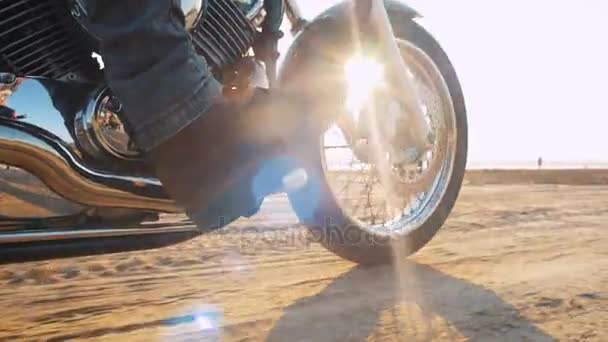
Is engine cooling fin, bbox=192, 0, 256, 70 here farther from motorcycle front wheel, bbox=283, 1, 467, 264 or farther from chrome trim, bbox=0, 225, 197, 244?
chrome trim, bbox=0, 225, 197, 244

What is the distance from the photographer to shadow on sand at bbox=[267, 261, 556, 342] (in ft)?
3.19

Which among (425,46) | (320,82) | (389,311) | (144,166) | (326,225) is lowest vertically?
(389,311)

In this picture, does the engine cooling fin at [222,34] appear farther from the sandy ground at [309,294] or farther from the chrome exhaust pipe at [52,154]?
the sandy ground at [309,294]

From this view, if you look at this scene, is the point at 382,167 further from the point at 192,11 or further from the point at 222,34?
the point at 192,11

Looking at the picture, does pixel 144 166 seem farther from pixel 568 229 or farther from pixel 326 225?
pixel 568 229

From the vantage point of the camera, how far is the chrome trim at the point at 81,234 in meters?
0.92

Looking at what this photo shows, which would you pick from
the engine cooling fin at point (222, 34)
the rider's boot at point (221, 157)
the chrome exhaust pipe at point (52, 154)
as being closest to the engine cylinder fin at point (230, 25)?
the engine cooling fin at point (222, 34)

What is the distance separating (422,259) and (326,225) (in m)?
0.37

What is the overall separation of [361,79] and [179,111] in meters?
0.87

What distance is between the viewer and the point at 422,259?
65.3 inches

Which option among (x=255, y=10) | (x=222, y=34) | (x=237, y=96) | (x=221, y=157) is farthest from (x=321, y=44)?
(x=221, y=157)

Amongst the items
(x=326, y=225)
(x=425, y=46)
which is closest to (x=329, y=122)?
(x=326, y=225)

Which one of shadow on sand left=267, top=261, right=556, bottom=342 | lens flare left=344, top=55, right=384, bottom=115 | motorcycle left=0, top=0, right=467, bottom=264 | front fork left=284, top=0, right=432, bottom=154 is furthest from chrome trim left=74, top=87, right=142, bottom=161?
front fork left=284, top=0, right=432, bottom=154

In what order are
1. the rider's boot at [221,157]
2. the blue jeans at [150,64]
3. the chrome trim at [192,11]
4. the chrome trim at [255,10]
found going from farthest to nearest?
1. the chrome trim at [255,10]
2. the chrome trim at [192,11]
3. the rider's boot at [221,157]
4. the blue jeans at [150,64]
